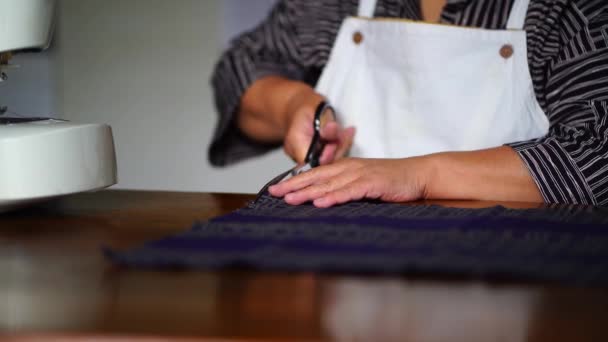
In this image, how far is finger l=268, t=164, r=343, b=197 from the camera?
46.8 inches

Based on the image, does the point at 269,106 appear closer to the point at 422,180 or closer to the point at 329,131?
the point at 329,131

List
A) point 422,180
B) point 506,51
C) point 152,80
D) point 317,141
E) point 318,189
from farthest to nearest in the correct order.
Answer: point 152,80 → point 506,51 → point 317,141 → point 422,180 → point 318,189

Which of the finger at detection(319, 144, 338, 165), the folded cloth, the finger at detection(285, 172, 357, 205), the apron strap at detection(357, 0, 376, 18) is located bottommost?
the folded cloth

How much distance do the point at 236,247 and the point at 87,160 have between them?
→ 42cm

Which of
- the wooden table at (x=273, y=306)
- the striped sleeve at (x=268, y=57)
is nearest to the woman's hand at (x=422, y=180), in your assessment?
the wooden table at (x=273, y=306)

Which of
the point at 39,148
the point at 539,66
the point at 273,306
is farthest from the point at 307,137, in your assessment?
the point at 273,306

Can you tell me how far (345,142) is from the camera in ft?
5.59

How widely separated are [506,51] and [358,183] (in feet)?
2.13

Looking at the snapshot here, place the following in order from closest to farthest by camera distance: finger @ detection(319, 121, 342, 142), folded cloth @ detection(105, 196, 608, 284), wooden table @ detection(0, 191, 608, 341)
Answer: wooden table @ detection(0, 191, 608, 341) → folded cloth @ detection(105, 196, 608, 284) → finger @ detection(319, 121, 342, 142)

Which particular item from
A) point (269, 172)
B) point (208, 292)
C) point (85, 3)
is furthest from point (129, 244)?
point (85, 3)

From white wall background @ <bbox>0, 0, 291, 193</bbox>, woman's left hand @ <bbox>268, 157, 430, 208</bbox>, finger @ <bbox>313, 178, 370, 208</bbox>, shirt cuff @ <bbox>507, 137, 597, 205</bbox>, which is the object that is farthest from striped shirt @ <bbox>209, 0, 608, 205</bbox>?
white wall background @ <bbox>0, 0, 291, 193</bbox>

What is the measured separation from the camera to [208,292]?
24.7 inches

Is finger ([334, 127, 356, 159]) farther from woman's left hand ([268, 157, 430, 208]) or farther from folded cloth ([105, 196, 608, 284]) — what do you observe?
folded cloth ([105, 196, 608, 284])

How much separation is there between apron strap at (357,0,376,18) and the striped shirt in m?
0.01
